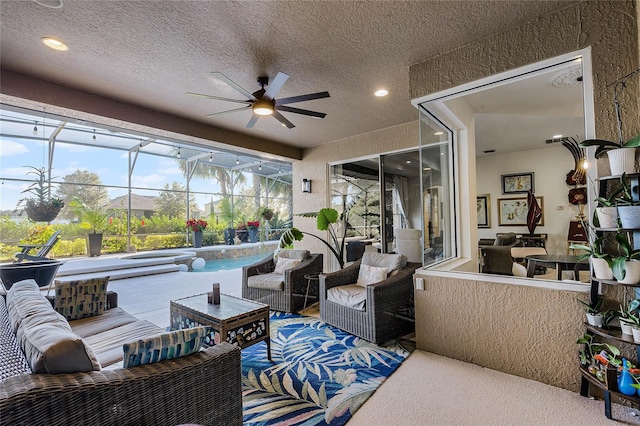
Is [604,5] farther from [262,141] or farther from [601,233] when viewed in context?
[262,141]

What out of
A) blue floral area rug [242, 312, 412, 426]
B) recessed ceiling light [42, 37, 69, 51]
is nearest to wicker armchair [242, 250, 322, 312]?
blue floral area rug [242, 312, 412, 426]

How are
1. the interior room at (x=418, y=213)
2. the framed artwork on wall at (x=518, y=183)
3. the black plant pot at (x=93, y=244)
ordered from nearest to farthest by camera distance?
the interior room at (x=418, y=213) < the framed artwork on wall at (x=518, y=183) < the black plant pot at (x=93, y=244)

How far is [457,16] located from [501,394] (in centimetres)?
287

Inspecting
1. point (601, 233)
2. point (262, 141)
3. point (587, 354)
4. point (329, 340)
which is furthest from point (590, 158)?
point (262, 141)

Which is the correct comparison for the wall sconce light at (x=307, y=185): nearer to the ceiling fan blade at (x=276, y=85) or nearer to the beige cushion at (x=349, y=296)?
the beige cushion at (x=349, y=296)

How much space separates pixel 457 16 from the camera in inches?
85.4

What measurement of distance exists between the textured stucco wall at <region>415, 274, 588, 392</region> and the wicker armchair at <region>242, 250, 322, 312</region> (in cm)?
172

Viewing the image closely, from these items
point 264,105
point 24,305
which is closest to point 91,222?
point 24,305

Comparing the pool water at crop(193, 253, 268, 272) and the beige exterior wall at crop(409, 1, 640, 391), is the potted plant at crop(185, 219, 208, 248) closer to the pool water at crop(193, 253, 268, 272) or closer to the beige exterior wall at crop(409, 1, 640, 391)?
the pool water at crop(193, 253, 268, 272)

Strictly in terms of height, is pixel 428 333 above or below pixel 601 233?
below

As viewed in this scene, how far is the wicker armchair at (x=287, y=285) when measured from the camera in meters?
3.89

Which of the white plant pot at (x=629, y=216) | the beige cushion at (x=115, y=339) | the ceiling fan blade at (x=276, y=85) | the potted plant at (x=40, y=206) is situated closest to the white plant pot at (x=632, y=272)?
the white plant pot at (x=629, y=216)

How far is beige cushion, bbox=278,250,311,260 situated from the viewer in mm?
4406

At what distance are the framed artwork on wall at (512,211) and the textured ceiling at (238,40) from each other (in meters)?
1.82
